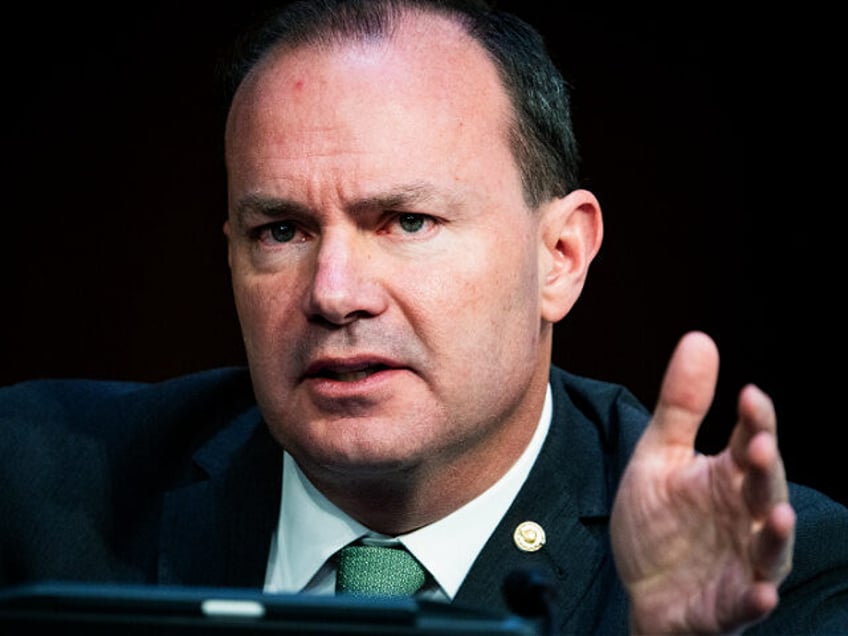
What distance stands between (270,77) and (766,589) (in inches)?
48.6

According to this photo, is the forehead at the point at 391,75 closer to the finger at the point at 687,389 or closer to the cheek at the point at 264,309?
the cheek at the point at 264,309

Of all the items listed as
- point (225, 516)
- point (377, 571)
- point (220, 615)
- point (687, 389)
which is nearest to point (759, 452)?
point (687, 389)

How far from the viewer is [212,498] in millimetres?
Result: 2572

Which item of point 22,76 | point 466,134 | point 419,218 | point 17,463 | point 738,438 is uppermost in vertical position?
point 22,76

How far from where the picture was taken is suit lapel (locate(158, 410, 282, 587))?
96.3 inches

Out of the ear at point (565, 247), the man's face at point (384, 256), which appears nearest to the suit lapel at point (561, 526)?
the man's face at point (384, 256)

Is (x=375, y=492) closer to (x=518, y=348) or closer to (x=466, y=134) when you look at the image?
(x=518, y=348)

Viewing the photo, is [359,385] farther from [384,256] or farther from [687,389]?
[687,389]

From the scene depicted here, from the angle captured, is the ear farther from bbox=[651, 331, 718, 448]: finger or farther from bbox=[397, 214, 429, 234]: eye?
bbox=[651, 331, 718, 448]: finger

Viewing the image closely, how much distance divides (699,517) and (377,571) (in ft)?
2.52

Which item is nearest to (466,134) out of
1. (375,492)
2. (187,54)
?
(375,492)

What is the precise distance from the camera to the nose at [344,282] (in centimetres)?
206

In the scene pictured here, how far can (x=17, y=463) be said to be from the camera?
2.61m

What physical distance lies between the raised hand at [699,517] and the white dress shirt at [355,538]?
609mm
